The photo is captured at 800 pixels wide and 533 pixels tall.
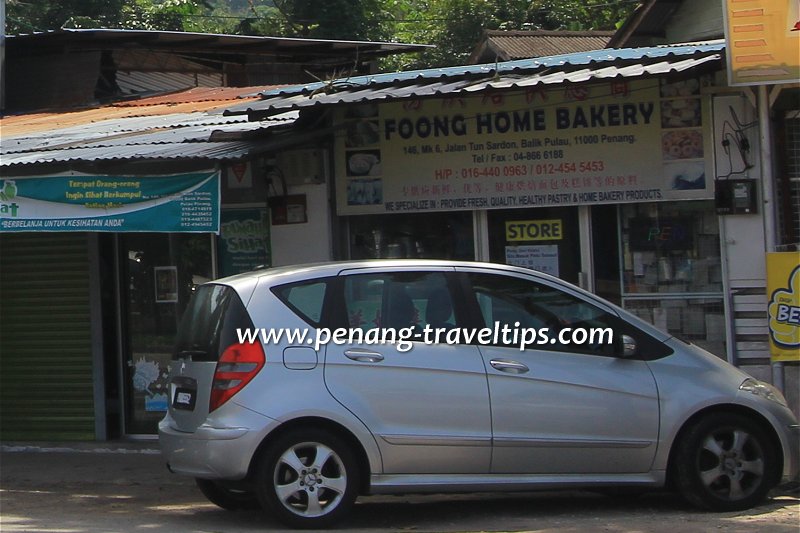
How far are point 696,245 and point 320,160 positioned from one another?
11.9ft

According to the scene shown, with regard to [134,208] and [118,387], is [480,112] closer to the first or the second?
[134,208]

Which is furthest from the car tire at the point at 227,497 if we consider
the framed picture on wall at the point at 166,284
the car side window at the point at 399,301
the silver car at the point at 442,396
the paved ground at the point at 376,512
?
the framed picture on wall at the point at 166,284

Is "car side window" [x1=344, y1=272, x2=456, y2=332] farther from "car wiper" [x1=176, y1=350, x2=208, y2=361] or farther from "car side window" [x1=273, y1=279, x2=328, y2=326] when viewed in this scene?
"car wiper" [x1=176, y1=350, x2=208, y2=361]

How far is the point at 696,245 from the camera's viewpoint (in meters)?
9.81

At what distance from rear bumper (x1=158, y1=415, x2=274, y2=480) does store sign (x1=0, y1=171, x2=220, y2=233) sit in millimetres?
2745

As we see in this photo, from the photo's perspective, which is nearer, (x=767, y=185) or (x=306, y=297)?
(x=306, y=297)

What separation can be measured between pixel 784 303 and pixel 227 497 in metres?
4.35

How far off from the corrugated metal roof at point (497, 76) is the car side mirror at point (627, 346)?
2.28 metres

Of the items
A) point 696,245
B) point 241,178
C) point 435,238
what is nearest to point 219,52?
point 241,178

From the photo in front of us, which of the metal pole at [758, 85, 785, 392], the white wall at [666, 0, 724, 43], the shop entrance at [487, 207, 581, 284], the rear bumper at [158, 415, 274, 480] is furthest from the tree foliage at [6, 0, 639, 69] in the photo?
the rear bumper at [158, 415, 274, 480]

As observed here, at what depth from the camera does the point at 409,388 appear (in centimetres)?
707

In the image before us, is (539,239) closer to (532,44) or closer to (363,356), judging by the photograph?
(363,356)

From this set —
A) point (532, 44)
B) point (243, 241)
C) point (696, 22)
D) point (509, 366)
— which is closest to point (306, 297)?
point (509, 366)

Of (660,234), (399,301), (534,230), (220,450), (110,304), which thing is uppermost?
(534,230)
